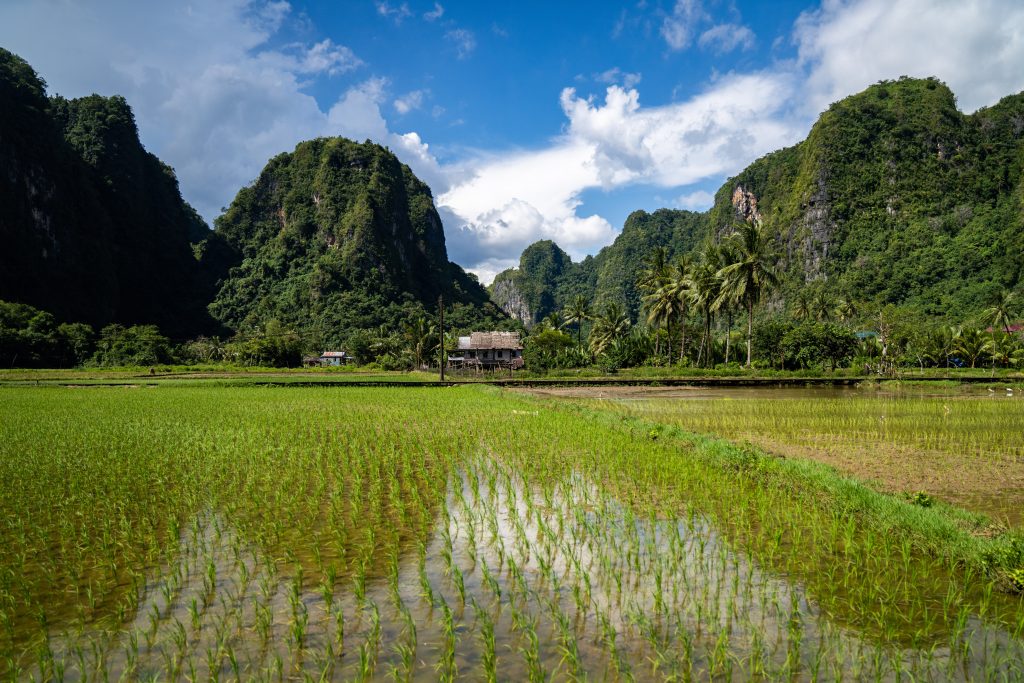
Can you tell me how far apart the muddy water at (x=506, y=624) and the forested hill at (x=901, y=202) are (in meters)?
62.5

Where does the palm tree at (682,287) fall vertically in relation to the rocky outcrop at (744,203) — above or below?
below

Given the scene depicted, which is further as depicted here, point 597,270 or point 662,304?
point 597,270

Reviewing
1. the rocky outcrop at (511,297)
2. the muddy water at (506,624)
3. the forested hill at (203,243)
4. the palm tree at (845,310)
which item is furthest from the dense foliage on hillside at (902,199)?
the muddy water at (506,624)

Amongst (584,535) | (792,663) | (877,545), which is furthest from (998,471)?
(792,663)

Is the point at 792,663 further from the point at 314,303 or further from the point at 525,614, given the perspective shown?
the point at 314,303

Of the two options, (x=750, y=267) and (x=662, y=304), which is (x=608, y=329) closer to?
(x=662, y=304)

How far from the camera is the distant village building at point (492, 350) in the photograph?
52.9m

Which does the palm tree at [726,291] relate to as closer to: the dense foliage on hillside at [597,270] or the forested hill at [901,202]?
the forested hill at [901,202]

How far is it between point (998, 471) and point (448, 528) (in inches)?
323

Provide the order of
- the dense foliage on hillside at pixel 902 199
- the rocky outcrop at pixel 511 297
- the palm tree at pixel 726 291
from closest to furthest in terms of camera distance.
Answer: the palm tree at pixel 726 291 < the dense foliage on hillside at pixel 902 199 < the rocky outcrop at pixel 511 297

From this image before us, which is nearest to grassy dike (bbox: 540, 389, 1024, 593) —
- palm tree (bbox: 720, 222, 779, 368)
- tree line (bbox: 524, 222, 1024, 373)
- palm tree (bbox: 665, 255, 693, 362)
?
tree line (bbox: 524, 222, 1024, 373)

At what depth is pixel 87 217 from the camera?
291 ft

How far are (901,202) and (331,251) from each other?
86698 millimetres

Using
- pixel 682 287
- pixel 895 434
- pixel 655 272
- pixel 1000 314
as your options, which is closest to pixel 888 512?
pixel 895 434
